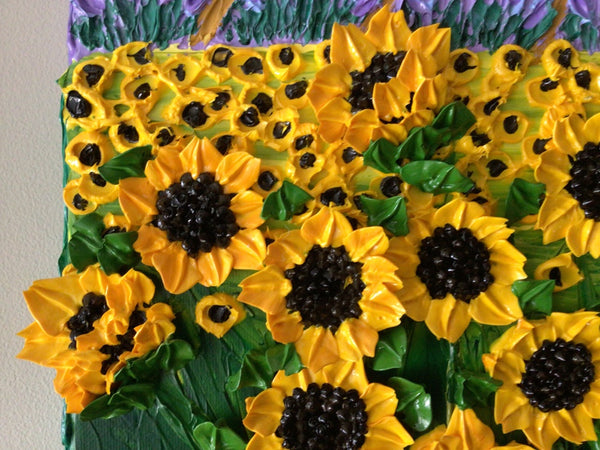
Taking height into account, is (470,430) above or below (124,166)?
below

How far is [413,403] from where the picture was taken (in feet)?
2.12

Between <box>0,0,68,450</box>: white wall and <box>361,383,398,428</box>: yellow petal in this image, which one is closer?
<box>361,383,398,428</box>: yellow petal

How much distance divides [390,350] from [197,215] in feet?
0.87

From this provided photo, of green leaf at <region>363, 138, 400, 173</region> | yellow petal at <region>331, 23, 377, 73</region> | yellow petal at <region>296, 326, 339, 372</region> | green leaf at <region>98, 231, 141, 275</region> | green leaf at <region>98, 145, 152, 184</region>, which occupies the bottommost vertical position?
yellow petal at <region>296, 326, 339, 372</region>

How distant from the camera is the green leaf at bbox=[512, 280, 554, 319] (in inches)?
25.1

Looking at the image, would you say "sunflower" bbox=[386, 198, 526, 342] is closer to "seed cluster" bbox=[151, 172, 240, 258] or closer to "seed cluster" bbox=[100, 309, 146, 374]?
"seed cluster" bbox=[151, 172, 240, 258]

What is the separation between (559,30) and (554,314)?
0.35 meters

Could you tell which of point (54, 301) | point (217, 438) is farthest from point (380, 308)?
point (54, 301)

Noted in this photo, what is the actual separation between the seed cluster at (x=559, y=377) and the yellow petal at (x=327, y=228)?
0.26 meters

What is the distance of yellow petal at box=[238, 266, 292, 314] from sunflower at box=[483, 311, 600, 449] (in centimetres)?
24

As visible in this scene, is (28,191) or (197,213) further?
(28,191)

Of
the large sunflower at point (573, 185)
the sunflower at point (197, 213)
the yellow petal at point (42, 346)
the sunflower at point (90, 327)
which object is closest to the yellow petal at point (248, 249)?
the sunflower at point (197, 213)

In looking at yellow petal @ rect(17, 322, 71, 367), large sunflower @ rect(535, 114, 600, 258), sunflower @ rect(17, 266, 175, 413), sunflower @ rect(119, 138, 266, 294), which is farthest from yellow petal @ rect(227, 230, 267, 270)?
large sunflower @ rect(535, 114, 600, 258)

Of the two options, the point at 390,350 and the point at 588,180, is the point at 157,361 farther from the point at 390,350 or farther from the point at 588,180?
the point at 588,180
